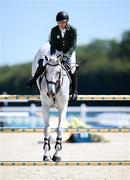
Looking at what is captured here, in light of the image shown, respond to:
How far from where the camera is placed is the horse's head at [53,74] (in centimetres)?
899

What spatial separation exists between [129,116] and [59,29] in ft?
47.3

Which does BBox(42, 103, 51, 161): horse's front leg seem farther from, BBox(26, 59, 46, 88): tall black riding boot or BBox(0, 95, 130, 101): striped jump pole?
BBox(26, 59, 46, 88): tall black riding boot

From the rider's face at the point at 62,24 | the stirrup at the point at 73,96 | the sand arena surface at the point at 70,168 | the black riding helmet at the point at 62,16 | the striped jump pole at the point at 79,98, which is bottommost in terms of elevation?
the sand arena surface at the point at 70,168

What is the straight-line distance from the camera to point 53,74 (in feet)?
29.8

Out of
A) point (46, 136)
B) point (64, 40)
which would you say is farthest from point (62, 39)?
point (46, 136)

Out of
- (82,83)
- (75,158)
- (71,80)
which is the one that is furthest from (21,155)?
(82,83)

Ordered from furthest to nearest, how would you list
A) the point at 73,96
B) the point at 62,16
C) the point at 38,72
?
the point at 73,96 → the point at 38,72 → the point at 62,16

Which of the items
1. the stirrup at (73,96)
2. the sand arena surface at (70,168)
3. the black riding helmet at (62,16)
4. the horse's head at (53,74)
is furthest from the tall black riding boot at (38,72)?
the sand arena surface at (70,168)

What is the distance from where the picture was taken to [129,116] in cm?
2344

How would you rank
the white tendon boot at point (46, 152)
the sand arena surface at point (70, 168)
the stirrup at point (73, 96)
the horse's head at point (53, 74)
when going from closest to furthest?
the horse's head at point (53, 74) < the white tendon boot at point (46, 152) < the stirrup at point (73, 96) < the sand arena surface at point (70, 168)

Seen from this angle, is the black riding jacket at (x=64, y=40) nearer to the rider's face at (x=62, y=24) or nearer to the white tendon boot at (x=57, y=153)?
the rider's face at (x=62, y=24)

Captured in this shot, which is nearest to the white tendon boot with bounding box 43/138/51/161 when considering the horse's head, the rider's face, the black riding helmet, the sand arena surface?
the sand arena surface

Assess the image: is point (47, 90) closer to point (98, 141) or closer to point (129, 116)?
point (98, 141)

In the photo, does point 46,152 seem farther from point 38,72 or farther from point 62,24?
point 62,24
